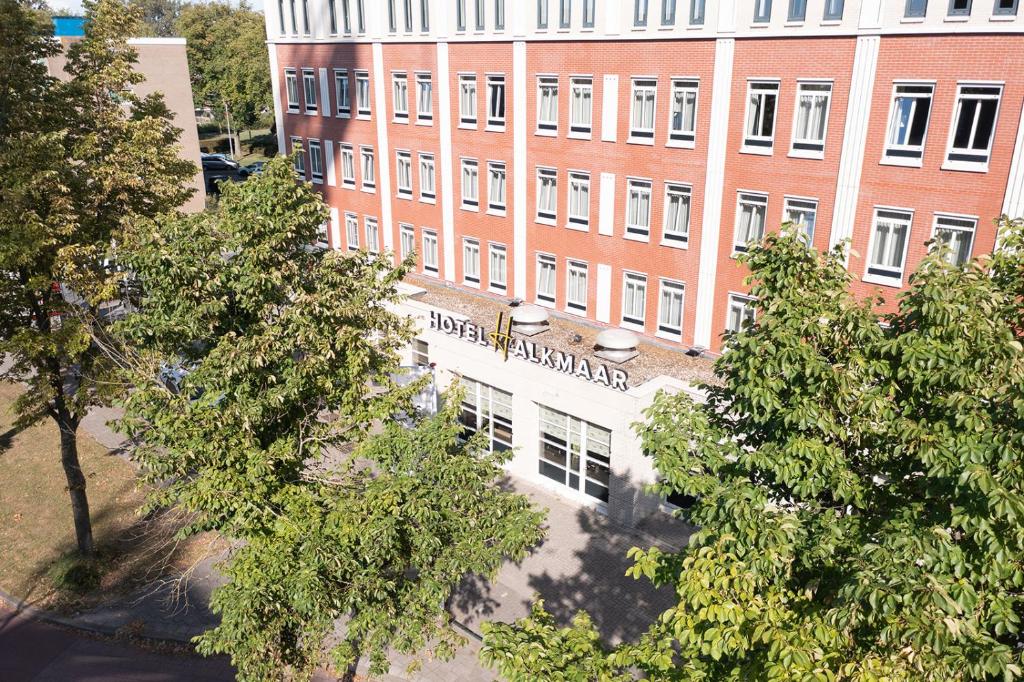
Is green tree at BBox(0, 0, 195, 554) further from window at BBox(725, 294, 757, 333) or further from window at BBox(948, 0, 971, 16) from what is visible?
window at BBox(948, 0, 971, 16)

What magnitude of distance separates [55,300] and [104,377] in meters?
2.61

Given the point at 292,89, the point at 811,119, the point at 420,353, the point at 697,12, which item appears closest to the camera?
the point at 811,119

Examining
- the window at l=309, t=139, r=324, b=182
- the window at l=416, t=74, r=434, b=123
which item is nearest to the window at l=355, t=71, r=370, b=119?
the window at l=416, t=74, r=434, b=123

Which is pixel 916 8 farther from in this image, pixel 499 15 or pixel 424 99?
pixel 424 99

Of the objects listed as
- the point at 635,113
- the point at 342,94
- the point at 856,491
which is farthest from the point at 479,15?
the point at 856,491

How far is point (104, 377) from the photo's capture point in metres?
21.6

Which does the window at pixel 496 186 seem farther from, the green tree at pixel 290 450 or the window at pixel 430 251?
the green tree at pixel 290 450

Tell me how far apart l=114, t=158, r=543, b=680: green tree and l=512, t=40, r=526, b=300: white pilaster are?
18862mm

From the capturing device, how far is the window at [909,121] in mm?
23156

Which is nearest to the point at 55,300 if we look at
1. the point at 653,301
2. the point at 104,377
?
the point at 104,377

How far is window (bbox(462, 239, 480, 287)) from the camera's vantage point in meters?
37.2

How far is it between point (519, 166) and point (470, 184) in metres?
3.58

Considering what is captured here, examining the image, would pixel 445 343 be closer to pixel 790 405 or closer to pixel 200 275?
pixel 200 275

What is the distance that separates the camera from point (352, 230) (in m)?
44.1
